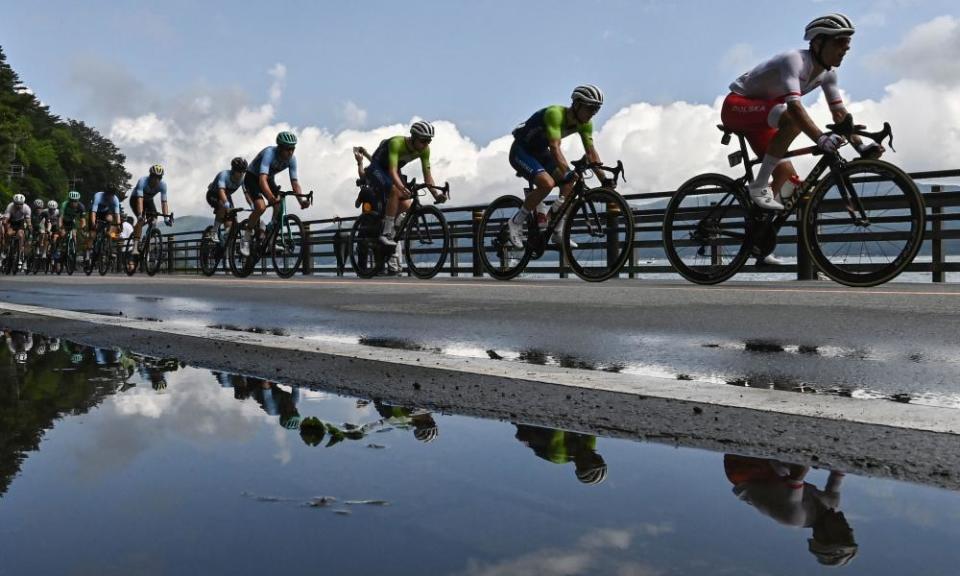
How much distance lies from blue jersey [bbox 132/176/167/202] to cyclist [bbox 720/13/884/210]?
47.6ft

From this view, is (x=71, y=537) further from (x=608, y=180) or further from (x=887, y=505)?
(x=608, y=180)

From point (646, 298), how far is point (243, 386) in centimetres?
449

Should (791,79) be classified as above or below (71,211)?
above

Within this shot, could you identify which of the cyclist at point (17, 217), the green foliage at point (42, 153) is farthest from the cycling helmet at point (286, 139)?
the green foliage at point (42, 153)

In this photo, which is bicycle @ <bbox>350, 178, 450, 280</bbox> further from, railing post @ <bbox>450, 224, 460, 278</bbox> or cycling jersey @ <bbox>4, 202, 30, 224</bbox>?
cycling jersey @ <bbox>4, 202, 30, 224</bbox>

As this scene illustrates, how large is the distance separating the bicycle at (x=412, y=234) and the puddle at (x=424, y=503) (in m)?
10.3

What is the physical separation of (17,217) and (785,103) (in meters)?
25.5

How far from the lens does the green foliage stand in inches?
3004

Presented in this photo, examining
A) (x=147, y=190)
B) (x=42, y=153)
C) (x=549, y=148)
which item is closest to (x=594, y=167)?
(x=549, y=148)

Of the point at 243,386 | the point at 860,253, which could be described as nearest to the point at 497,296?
the point at 860,253

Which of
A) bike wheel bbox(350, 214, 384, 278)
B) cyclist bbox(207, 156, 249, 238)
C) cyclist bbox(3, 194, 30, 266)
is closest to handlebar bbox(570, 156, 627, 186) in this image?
bike wheel bbox(350, 214, 384, 278)

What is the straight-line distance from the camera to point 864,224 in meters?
7.12

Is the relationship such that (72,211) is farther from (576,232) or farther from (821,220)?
(821,220)

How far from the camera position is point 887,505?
1708mm
